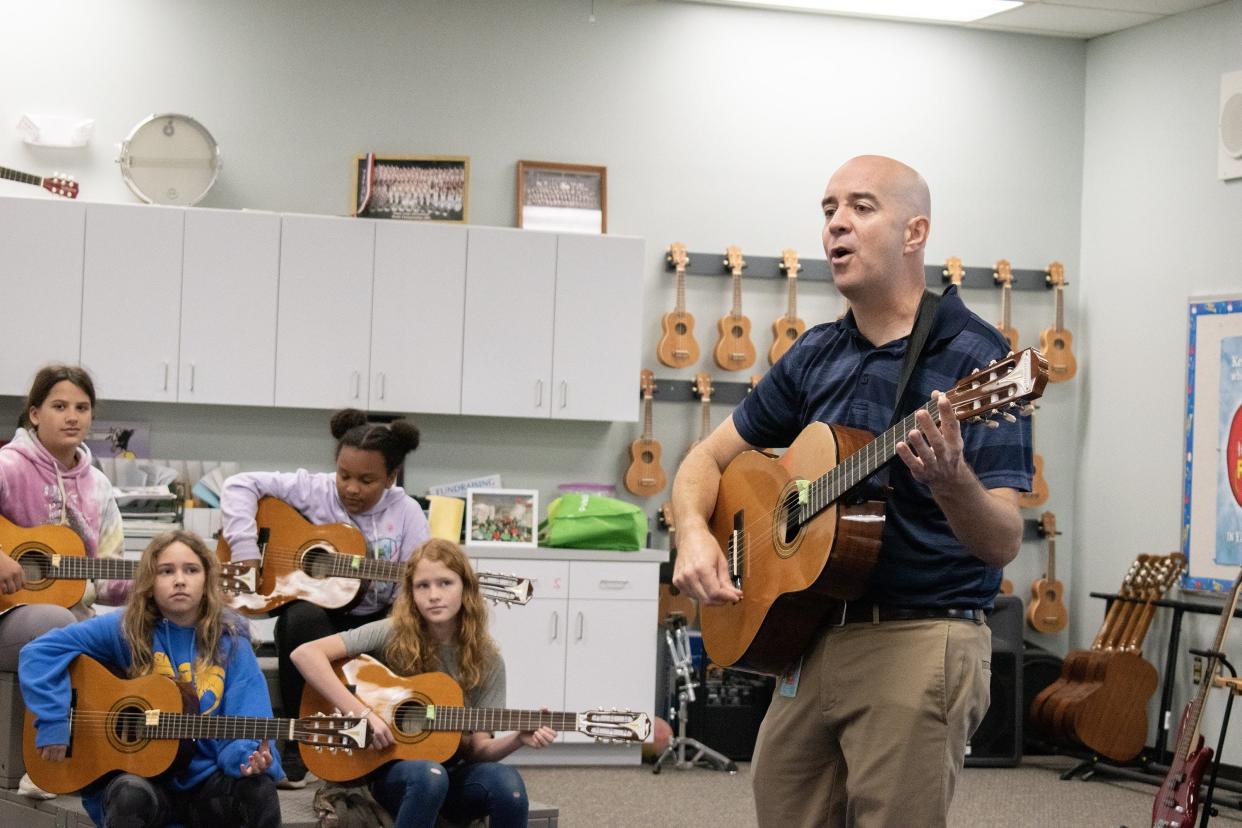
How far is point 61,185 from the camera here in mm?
6199

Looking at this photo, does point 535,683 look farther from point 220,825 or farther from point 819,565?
point 819,565

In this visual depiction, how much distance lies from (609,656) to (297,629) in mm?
1915

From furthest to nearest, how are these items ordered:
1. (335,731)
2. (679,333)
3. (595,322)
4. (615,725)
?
(679,333), (595,322), (335,731), (615,725)

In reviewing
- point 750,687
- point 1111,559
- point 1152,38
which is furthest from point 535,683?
point 1152,38

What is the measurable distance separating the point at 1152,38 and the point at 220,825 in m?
5.63

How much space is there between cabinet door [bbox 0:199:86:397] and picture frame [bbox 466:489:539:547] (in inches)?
70.4

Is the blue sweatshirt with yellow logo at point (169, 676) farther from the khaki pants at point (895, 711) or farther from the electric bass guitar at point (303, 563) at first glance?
the khaki pants at point (895, 711)

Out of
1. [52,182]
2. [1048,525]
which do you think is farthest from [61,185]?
[1048,525]

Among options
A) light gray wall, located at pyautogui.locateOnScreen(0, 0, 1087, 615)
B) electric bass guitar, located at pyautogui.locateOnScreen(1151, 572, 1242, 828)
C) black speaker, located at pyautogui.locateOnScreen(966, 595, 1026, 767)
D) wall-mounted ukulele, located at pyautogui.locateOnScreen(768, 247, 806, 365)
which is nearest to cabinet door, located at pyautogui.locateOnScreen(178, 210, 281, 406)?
light gray wall, located at pyautogui.locateOnScreen(0, 0, 1087, 615)

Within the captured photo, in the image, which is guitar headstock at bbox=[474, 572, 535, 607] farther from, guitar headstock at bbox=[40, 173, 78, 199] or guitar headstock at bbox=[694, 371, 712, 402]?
guitar headstock at bbox=[40, 173, 78, 199]

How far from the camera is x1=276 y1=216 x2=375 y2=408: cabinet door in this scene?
631 cm

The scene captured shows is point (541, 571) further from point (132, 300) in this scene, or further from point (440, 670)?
point (440, 670)

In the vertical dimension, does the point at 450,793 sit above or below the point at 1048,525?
below

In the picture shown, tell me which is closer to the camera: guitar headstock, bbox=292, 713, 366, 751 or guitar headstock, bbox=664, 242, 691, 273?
guitar headstock, bbox=292, 713, 366, 751
